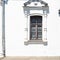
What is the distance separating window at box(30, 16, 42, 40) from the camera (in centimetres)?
1412

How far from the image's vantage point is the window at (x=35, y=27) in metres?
14.1

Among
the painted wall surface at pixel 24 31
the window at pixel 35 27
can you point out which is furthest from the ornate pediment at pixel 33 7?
the window at pixel 35 27

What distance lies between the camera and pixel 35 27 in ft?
46.3

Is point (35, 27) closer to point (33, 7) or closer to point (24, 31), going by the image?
point (24, 31)

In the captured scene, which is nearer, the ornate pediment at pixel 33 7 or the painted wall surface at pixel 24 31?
the ornate pediment at pixel 33 7

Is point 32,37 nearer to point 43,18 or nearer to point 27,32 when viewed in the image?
point 27,32

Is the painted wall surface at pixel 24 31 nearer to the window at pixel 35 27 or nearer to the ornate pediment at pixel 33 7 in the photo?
the ornate pediment at pixel 33 7

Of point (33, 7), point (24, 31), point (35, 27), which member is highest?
point (33, 7)

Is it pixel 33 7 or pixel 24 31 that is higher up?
pixel 33 7

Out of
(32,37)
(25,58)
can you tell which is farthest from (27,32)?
(25,58)

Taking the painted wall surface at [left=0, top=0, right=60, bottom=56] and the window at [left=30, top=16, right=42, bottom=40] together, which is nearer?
the painted wall surface at [left=0, top=0, right=60, bottom=56]

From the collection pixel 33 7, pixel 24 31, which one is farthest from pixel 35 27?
pixel 33 7

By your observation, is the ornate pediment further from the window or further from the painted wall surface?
the window

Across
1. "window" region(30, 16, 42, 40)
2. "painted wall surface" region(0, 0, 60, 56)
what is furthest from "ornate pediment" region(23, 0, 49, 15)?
"window" region(30, 16, 42, 40)
